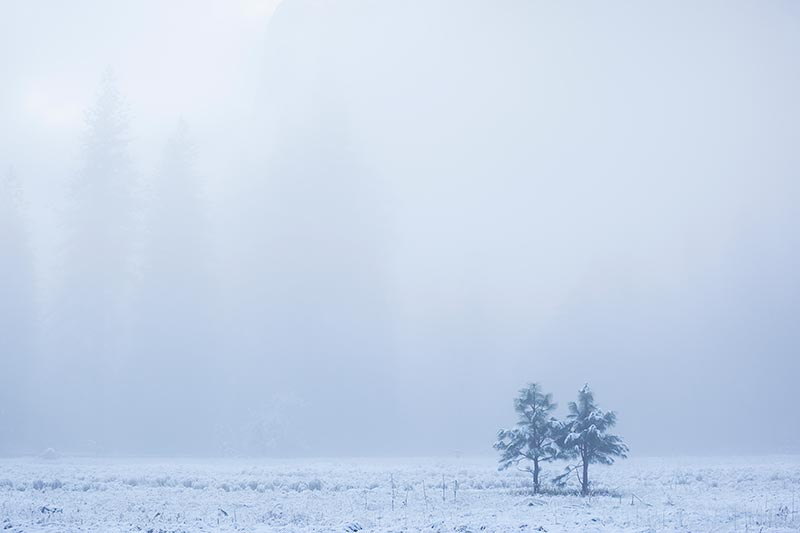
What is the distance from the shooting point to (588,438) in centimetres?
2812

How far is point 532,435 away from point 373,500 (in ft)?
A: 22.5

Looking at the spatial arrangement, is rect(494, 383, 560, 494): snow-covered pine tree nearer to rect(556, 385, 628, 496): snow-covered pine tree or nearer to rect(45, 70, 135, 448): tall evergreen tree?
rect(556, 385, 628, 496): snow-covered pine tree

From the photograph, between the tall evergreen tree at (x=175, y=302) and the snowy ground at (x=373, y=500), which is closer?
the snowy ground at (x=373, y=500)

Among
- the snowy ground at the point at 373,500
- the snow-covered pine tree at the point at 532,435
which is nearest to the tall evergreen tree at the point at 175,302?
the snowy ground at the point at 373,500

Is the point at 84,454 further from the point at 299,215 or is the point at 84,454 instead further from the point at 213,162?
the point at 213,162

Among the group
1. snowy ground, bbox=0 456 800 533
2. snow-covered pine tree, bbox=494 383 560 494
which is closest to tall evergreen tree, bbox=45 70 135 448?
snowy ground, bbox=0 456 800 533

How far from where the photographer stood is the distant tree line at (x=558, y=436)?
2808 cm

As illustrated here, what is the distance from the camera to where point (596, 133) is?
395ft

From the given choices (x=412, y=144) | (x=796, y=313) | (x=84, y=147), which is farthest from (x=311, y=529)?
(x=412, y=144)

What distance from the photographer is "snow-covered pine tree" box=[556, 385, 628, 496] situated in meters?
27.9

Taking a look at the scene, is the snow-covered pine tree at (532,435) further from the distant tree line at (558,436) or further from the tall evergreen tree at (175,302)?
the tall evergreen tree at (175,302)

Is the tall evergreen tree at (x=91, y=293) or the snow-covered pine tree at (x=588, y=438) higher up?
the tall evergreen tree at (x=91, y=293)

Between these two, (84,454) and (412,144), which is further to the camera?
(412,144)

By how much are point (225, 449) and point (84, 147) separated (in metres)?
28.5
